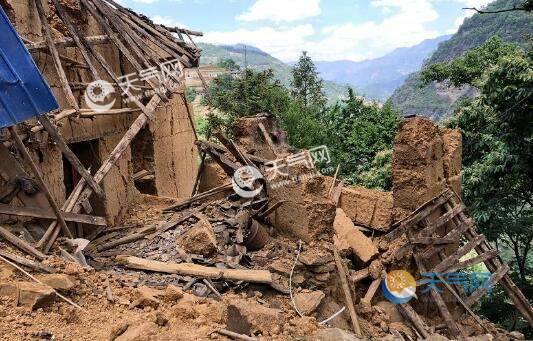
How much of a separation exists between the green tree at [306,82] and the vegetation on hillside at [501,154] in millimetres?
16307

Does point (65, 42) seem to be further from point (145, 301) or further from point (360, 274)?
point (360, 274)

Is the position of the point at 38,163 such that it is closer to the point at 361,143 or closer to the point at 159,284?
the point at 159,284

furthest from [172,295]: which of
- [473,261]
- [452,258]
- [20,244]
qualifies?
[473,261]

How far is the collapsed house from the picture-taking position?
15.3 feet

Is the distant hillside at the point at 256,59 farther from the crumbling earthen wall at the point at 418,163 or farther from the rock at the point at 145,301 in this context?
the rock at the point at 145,301

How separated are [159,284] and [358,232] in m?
4.21

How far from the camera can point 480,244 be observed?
8.59 metres

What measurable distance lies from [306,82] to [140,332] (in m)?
26.6

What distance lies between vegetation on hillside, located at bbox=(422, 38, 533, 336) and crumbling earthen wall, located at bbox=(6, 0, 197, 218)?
23.9ft

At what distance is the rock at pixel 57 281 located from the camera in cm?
468

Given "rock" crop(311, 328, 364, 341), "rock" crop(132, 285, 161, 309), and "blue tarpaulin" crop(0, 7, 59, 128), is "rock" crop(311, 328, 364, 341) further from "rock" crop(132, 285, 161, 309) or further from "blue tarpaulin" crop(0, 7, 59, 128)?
"blue tarpaulin" crop(0, 7, 59, 128)

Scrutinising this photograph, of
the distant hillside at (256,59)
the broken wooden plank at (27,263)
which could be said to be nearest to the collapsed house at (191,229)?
the broken wooden plank at (27,263)

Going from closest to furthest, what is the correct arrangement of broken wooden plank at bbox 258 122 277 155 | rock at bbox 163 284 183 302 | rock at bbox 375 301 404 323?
1. rock at bbox 163 284 183 302
2. rock at bbox 375 301 404 323
3. broken wooden plank at bbox 258 122 277 155

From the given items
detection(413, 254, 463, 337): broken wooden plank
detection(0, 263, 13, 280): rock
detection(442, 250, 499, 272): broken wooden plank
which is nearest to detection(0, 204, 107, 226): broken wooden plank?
detection(0, 263, 13, 280): rock
